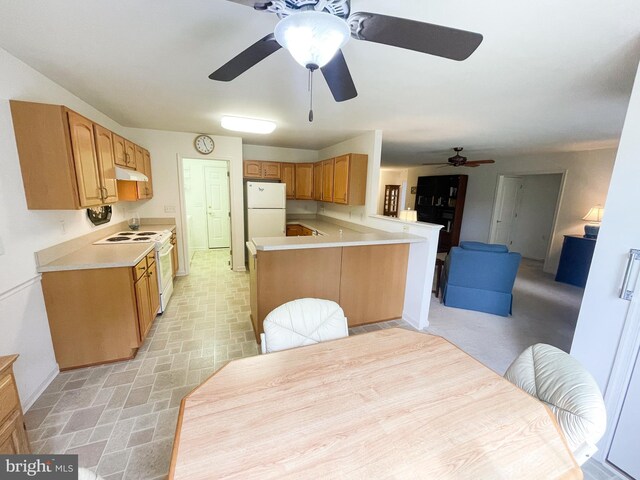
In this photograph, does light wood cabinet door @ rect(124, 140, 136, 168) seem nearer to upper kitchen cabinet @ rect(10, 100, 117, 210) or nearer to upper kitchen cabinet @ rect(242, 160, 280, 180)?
upper kitchen cabinet @ rect(10, 100, 117, 210)

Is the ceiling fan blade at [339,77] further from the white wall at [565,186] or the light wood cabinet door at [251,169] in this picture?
the white wall at [565,186]

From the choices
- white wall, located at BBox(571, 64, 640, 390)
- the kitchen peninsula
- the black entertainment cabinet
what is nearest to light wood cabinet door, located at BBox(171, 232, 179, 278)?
the kitchen peninsula

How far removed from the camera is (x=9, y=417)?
3.64ft

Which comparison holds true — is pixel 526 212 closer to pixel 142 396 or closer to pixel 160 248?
pixel 160 248

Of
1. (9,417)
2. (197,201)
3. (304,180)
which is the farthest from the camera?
(197,201)

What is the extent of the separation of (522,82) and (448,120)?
42.3 inches

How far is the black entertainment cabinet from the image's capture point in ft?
22.0

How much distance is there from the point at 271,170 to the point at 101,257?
3.22 meters

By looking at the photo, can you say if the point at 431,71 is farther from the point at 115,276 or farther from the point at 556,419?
the point at 115,276

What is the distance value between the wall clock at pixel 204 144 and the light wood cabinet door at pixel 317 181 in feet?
5.93

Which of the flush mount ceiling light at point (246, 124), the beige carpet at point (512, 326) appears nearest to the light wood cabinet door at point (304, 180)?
the flush mount ceiling light at point (246, 124)

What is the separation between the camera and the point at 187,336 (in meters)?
2.65

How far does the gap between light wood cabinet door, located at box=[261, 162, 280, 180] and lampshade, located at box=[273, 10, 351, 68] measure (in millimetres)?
3964

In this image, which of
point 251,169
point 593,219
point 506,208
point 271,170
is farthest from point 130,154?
point 506,208
